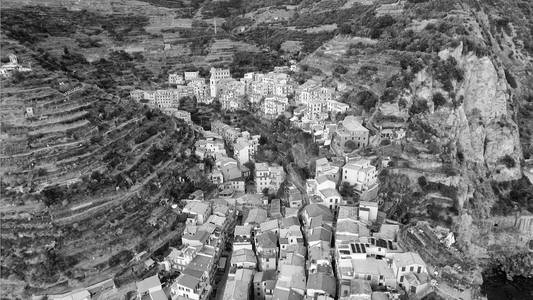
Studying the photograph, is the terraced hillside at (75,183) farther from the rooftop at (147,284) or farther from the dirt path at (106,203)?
the rooftop at (147,284)

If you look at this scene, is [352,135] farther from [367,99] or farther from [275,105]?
[275,105]

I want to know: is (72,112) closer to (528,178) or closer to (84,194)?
(84,194)

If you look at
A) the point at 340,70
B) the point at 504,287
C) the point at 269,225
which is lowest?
the point at 504,287

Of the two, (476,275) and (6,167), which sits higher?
(6,167)

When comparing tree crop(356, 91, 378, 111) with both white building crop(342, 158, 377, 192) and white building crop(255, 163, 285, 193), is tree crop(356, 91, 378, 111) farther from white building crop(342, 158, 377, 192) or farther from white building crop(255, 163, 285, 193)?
white building crop(255, 163, 285, 193)

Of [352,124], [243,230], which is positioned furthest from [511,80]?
[243,230]

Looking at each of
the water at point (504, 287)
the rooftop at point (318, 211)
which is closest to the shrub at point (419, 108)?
the rooftop at point (318, 211)

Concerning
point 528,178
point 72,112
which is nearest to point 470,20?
point 528,178
